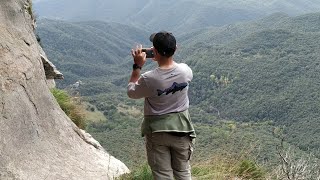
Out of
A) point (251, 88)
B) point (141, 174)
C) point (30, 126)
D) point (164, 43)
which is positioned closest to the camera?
point (164, 43)

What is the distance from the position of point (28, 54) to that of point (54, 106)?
1.04 m

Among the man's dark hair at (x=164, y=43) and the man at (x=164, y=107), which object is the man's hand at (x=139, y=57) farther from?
the man's dark hair at (x=164, y=43)

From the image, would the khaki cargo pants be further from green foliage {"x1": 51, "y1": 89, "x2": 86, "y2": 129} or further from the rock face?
green foliage {"x1": 51, "y1": 89, "x2": 86, "y2": 129}

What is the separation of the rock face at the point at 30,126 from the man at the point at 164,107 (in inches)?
67.5

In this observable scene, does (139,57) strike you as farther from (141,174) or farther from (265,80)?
(265,80)

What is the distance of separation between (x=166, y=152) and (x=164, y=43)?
1.21m

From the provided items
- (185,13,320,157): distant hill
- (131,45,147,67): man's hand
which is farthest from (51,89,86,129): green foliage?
(185,13,320,157): distant hill

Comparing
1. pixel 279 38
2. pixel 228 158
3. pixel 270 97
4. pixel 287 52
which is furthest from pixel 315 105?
pixel 228 158

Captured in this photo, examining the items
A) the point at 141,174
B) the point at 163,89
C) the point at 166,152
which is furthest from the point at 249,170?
the point at 163,89

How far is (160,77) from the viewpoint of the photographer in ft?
15.3

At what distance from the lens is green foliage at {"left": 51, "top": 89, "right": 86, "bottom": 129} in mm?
10320

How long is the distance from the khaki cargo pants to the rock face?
5.50ft

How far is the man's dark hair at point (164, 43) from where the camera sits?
4.64 metres

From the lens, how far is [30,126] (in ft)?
22.0
